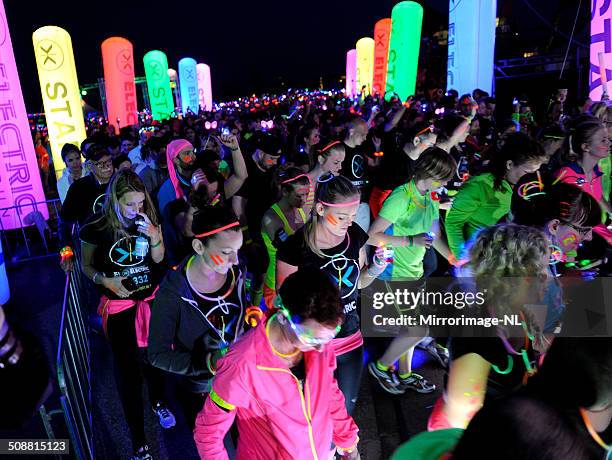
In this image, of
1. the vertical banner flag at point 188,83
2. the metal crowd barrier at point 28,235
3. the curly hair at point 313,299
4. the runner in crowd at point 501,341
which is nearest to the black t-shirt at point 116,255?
the curly hair at point 313,299

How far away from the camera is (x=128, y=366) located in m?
3.42

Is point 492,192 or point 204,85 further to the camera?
point 204,85

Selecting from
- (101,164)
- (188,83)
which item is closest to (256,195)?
(101,164)

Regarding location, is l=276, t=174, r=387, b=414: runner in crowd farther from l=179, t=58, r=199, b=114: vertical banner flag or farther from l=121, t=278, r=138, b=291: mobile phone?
l=179, t=58, r=199, b=114: vertical banner flag

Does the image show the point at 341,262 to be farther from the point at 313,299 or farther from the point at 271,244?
the point at 313,299

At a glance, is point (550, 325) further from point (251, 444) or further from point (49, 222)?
point (49, 222)

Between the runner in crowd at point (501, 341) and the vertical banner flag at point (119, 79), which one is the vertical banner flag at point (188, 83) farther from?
the runner in crowd at point (501, 341)

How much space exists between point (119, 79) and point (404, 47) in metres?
9.95

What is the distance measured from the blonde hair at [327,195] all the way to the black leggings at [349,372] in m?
0.72

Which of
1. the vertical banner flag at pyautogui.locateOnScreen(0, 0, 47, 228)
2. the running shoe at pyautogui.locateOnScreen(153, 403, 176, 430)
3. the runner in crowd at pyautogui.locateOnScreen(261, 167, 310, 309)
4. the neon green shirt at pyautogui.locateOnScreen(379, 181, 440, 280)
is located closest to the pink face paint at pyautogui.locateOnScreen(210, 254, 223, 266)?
the runner in crowd at pyautogui.locateOnScreen(261, 167, 310, 309)

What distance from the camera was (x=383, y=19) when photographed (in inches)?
812

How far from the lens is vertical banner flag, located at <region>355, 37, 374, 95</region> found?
1011 inches

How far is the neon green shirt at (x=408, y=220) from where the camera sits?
388 cm

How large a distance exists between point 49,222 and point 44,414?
306 inches
